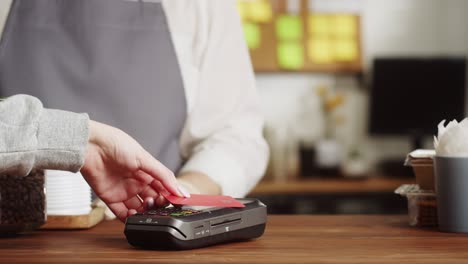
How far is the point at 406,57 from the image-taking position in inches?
167

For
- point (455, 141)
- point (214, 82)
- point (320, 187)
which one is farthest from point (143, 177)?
point (320, 187)

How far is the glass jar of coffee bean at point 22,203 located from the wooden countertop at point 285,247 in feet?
0.07

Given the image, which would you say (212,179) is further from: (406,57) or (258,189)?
(406,57)

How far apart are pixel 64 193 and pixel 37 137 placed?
34 cm

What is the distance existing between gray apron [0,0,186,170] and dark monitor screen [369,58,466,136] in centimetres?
242

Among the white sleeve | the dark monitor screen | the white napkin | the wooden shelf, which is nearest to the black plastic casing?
the white napkin

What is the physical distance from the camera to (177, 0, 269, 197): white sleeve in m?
1.95

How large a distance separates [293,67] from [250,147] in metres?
2.35

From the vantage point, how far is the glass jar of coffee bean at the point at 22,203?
1.30 meters

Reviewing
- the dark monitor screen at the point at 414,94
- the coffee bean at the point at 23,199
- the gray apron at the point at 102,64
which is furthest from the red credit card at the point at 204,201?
the dark monitor screen at the point at 414,94

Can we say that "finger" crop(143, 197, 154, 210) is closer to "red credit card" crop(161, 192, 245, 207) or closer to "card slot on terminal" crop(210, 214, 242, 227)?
"red credit card" crop(161, 192, 245, 207)

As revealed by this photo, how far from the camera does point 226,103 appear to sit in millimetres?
1987

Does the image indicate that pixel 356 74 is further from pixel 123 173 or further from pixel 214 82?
pixel 123 173

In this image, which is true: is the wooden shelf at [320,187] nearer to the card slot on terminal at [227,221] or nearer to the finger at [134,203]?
the finger at [134,203]
